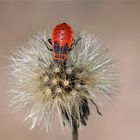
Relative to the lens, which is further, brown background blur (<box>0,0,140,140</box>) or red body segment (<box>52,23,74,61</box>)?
brown background blur (<box>0,0,140,140</box>)

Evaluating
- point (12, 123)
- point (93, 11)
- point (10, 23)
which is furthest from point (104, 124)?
point (10, 23)

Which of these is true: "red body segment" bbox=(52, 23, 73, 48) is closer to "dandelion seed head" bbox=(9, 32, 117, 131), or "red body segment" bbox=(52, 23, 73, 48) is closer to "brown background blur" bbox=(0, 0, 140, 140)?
"dandelion seed head" bbox=(9, 32, 117, 131)

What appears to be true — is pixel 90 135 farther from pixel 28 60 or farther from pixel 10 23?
pixel 10 23

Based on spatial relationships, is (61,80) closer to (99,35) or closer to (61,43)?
(61,43)

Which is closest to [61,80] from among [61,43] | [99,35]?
[61,43]

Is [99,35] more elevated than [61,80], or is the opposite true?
[99,35]

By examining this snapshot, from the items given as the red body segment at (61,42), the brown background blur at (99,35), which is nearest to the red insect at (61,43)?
the red body segment at (61,42)

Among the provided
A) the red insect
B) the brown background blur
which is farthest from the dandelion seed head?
the brown background blur
